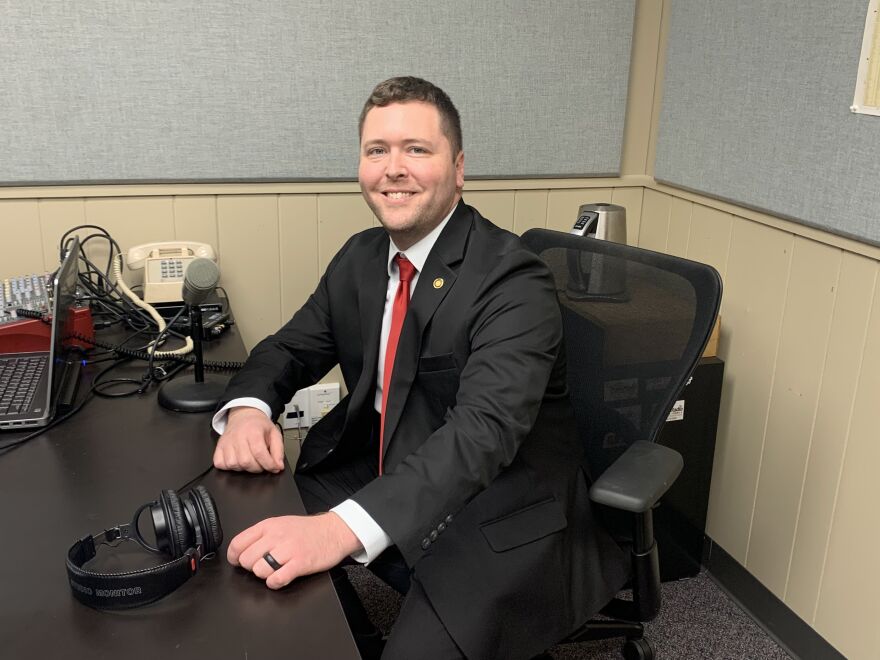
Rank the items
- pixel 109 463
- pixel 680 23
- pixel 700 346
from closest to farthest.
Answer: pixel 109 463, pixel 700 346, pixel 680 23

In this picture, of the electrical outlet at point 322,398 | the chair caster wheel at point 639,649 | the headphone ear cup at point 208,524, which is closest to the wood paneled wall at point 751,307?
the electrical outlet at point 322,398

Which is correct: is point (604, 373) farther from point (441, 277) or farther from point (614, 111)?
point (614, 111)

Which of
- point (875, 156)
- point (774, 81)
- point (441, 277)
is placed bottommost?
point (441, 277)

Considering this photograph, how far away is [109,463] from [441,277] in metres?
0.63

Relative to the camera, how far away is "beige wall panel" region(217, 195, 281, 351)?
2.26m

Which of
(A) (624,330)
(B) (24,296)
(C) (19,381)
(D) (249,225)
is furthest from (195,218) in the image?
(A) (624,330)

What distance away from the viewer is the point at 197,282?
1625 mm

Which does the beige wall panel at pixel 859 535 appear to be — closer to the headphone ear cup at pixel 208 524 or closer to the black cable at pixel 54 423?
the headphone ear cup at pixel 208 524

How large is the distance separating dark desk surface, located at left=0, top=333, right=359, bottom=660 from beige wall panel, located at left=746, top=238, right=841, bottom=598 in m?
1.27

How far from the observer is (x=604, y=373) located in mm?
1681

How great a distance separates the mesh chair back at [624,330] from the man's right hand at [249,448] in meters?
0.62

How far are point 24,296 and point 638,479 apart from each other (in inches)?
50.5

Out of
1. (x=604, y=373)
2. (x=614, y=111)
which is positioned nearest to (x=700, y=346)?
(x=604, y=373)

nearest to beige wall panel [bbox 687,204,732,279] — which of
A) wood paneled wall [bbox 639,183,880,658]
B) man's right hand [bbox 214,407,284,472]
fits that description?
wood paneled wall [bbox 639,183,880,658]
